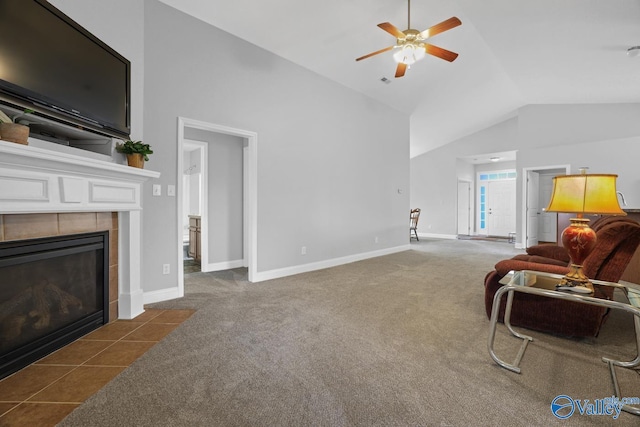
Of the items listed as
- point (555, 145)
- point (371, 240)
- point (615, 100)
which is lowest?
point (371, 240)

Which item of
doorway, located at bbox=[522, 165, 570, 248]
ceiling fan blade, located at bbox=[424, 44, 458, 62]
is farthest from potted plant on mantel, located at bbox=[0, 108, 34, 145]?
doorway, located at bbox=[522, 165, 570, 248]

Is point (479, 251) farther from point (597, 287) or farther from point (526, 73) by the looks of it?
point (597, 287)

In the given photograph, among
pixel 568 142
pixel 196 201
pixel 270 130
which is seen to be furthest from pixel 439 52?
pixel 568 142

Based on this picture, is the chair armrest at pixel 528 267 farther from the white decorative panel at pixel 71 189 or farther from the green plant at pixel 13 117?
the green plant at pixel 13 117

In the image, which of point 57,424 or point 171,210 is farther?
point 171,210

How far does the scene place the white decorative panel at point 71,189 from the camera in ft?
6.07

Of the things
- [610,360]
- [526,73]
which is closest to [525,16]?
[526,73]

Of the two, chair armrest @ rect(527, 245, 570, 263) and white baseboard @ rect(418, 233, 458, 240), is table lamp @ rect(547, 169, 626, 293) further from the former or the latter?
white baseboard @ rect(418, 233, 458, 240)

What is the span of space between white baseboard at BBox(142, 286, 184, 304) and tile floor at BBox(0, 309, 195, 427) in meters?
0.48

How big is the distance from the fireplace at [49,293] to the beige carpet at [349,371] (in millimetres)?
643

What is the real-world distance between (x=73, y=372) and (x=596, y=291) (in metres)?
3.26

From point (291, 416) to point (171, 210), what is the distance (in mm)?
2484

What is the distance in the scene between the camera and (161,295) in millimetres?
3059

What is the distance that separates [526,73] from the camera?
211 inches
